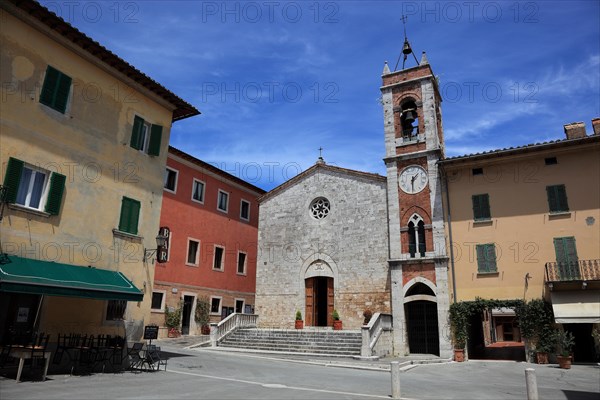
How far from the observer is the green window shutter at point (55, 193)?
1153cm

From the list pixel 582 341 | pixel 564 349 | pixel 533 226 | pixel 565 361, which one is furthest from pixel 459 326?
pixel 582 341

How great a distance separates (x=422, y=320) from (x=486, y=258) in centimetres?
434

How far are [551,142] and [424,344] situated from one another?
35.8 ft

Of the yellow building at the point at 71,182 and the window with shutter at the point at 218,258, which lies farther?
the window with shutter at the point at 218,258

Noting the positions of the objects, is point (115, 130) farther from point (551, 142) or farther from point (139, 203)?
point (551, 142)

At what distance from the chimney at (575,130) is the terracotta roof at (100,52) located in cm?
1753

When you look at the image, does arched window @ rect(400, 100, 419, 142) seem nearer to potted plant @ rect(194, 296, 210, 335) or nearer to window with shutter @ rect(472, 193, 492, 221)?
window with shutter @ rect(472, 193, 492, 221)

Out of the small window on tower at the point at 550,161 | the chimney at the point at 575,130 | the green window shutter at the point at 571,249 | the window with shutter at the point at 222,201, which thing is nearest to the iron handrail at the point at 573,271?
the green window shutter at the point at 571,249

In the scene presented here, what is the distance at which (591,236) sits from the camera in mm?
17812

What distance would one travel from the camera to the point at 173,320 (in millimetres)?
23078

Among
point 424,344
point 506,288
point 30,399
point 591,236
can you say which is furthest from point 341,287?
point 30,399

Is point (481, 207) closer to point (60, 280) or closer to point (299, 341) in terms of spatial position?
point (299, 341)

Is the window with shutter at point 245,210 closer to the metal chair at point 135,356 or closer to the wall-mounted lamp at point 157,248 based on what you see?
the wall-mounted lamp at point 157,248

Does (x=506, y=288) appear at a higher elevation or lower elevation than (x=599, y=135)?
lower
